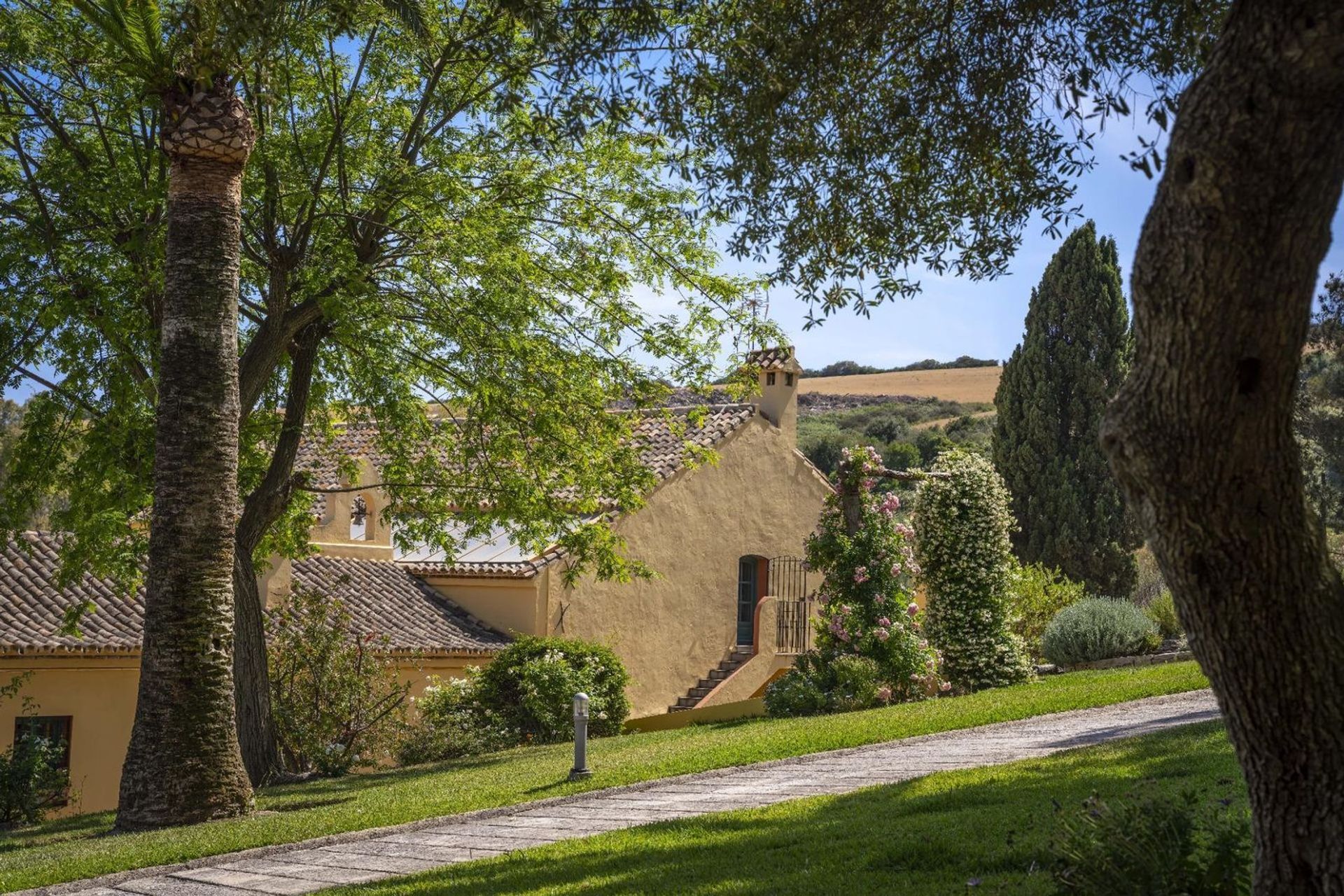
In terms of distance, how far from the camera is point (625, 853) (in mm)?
7926

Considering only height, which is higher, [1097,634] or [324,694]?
[1097,634]

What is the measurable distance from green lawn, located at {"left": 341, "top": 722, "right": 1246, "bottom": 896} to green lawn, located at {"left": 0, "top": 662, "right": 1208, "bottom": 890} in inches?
103

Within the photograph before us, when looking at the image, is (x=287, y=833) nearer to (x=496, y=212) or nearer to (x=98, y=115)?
(x=496, y=212)

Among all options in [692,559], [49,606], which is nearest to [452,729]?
[49,606]

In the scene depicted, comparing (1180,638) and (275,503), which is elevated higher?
(275,503)

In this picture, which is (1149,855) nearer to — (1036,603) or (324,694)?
(324,694)

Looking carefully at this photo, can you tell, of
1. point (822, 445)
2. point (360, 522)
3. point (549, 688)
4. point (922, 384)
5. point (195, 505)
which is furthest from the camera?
point (922, 384)

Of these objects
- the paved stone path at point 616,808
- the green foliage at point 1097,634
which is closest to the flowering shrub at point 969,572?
the green foliage at point 1097,634

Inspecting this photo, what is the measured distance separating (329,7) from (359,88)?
6488 millimetres

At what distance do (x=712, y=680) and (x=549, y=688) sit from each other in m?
6.34

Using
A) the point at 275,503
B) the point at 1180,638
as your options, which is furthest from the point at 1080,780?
the point at 1180,638

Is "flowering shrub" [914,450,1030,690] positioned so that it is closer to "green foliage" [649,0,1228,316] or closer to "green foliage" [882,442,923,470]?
"green foliage" [649,0,1228,316]

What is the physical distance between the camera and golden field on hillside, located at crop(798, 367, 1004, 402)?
73.2m

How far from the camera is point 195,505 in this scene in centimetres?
1146
